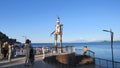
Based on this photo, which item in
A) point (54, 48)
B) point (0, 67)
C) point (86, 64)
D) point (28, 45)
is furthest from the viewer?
point (54, 48)

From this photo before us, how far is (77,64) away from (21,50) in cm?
839

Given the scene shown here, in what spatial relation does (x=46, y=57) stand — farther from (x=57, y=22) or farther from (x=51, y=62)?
(x=57, y=22)

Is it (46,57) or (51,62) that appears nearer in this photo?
(51,62)

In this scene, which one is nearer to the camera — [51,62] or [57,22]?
[51,62]

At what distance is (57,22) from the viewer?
34969 mm

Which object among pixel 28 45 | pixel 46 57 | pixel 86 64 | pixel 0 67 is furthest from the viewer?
pixel 86 64

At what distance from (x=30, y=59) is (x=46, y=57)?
350 inches

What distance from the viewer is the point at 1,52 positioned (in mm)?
29625

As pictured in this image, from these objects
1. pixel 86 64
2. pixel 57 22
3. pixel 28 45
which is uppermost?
pixel 57 22

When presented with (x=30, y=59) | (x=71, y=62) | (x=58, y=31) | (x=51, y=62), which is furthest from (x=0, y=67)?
(x=58, y=31)

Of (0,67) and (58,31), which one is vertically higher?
(58,31)

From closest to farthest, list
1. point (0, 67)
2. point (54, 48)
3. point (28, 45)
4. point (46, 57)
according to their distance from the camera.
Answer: point (28, 45) < point (0, 67) < point (46, 57) < point (54, 48)

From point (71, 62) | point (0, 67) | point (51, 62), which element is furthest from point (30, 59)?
point (71, 62)

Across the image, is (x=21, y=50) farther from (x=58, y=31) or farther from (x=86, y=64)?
(x=86, y=64)
